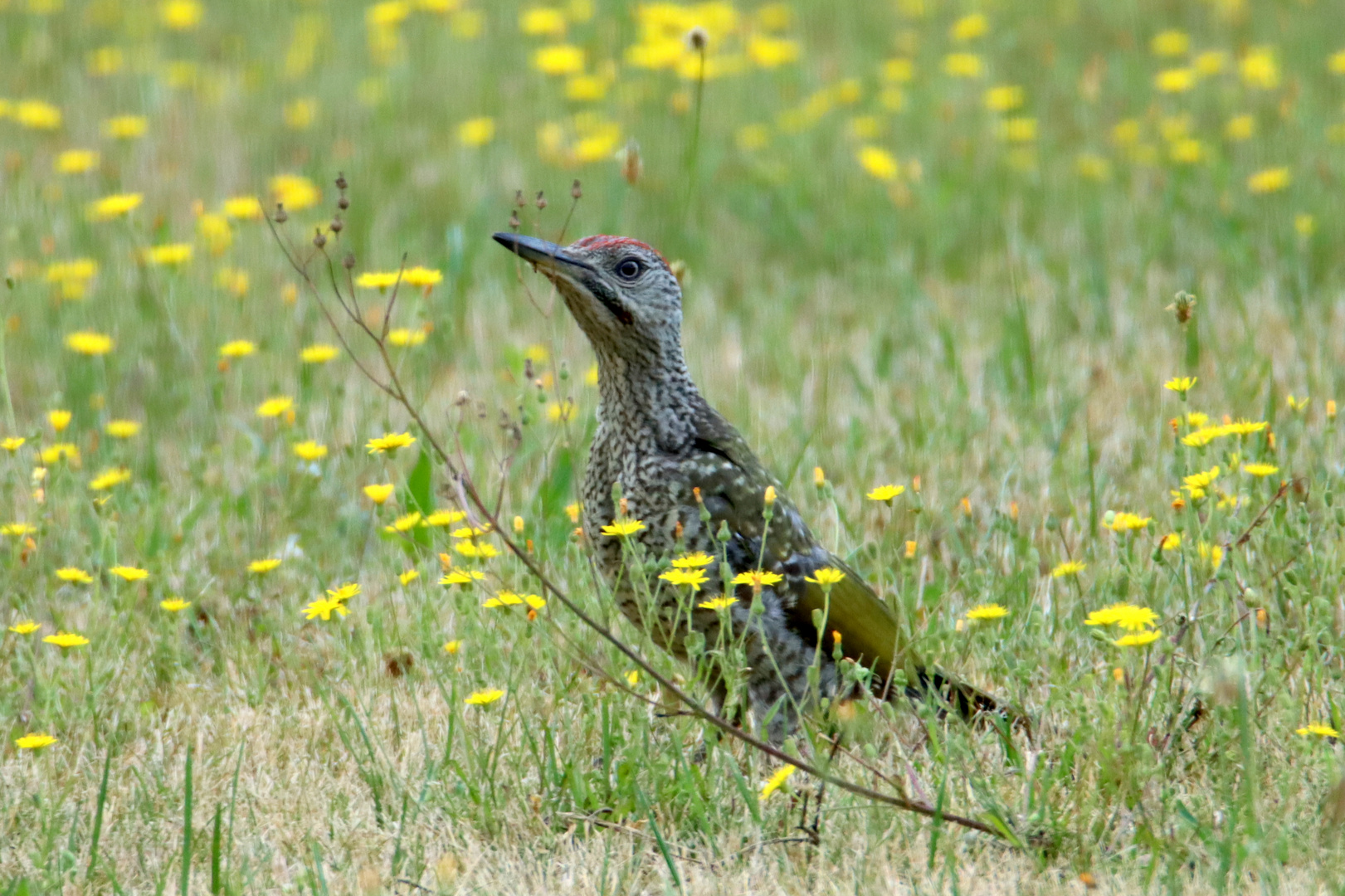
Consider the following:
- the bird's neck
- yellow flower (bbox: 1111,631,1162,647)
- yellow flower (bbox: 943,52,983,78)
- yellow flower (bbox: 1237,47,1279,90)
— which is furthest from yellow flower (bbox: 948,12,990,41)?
yellow flower (bbox: 1111,631,1162,647)

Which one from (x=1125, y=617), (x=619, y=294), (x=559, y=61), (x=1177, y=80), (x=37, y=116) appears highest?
(x=1177, y=80)

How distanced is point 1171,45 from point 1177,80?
111 centimetres

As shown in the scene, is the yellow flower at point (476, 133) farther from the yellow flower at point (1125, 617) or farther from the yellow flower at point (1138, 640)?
the yellow flower at point (1138, 640)

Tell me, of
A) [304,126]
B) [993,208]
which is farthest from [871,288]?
[304,126]

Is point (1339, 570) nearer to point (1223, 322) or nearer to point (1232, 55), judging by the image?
point (1223, 322)

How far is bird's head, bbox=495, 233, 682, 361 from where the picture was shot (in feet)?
12.7

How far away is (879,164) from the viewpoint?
7273mm

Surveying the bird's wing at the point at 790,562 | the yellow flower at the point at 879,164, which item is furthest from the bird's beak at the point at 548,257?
the yellow flower at the point at 879,164

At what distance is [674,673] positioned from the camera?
3.72 meters

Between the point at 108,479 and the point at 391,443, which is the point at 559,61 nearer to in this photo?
the point at 108,479

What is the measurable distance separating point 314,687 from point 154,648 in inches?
18.9

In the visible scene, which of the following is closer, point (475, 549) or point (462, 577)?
point (462, 577)

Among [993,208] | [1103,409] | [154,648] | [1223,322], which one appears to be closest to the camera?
[154,648]

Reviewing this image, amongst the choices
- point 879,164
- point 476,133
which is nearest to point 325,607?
point 879,164
